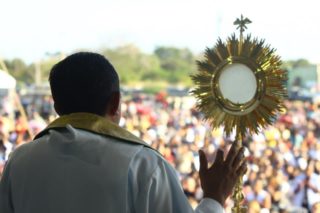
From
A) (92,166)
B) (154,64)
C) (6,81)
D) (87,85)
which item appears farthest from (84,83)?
(154,64)

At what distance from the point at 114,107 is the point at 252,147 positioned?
15.8 feet

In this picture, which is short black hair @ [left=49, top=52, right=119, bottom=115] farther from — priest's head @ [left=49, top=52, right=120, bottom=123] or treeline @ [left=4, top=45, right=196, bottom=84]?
treeline @ [left=4, top=45, right=196, bottom=84]

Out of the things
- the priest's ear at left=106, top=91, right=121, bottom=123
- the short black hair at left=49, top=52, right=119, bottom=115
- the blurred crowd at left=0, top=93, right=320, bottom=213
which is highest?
the short black hair at left=49, top=52, right=119, bottom=115

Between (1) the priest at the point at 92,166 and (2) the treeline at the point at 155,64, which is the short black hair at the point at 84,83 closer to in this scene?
(1) the priest at the point at 92,166

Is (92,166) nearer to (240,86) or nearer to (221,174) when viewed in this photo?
(221,174)

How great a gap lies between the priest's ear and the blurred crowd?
2.24 meters

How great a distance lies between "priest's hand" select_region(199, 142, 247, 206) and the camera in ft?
3.31

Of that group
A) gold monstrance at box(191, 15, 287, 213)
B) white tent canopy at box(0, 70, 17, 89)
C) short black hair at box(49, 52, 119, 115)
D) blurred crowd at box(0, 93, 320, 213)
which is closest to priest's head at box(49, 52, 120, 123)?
short black hair at box(49, 52, 119, 115)

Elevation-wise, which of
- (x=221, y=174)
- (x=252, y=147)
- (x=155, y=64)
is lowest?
(x=252, y=147)

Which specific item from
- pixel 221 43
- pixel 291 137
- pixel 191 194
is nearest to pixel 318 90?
pixel 291 137

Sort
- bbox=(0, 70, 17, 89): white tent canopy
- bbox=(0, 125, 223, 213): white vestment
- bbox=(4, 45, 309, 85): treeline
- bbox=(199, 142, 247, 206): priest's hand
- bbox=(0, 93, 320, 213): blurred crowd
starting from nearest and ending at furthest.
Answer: bbox=(0, 125, 223, 213): white vestment < bbox=(199, 142, 247, 206): priest's hand < bbox=(0, 93, 320, 213): blurred crowd < bbox=(0, 70, 17, 89): white tent canopy < bbox=(4, 45, 309, 85): treeline

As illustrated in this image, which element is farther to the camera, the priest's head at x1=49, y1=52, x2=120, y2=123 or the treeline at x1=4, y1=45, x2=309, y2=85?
the treeline at x1=4, y1=45, x2=309, y2=85

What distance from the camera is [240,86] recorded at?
3.92 ft

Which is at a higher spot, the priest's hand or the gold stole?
the gold stole
